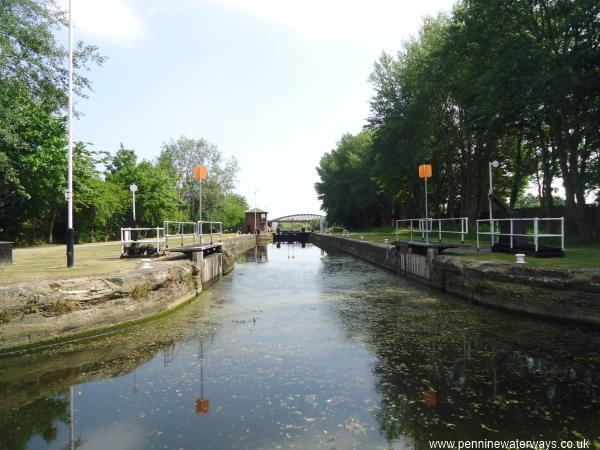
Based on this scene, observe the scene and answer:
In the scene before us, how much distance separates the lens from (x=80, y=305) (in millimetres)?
7426

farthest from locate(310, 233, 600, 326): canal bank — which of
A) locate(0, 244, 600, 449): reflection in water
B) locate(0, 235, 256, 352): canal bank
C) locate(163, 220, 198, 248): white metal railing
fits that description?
locate(0, 235, 256, 352): canal bank

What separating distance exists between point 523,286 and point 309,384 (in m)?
6.27

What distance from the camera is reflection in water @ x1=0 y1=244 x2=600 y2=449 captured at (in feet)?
13.5

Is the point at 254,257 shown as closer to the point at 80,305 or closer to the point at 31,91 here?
the point at 31,91

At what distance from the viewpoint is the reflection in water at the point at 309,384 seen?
4105 millimetres

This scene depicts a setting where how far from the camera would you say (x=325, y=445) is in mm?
3812

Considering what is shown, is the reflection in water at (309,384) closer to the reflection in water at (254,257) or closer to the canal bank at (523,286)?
the canal bank at (523,286)

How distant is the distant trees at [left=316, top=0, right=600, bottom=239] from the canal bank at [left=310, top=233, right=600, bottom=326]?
8.39m

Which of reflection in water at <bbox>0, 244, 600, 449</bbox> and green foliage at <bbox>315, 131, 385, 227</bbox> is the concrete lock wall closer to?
reflection in water at <bbox>0, 244, 600, 449</bbox>

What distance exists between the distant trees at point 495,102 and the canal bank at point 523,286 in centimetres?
839

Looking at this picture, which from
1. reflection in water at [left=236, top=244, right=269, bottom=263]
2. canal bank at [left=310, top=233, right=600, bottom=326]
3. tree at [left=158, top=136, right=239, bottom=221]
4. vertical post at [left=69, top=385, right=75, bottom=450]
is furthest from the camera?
tree at [left=158, top=136, right=239, bottom=221]

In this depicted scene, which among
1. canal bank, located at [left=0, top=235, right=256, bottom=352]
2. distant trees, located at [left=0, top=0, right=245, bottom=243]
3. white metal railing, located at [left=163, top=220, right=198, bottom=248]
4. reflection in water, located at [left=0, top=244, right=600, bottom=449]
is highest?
distant trees, located at [left=0, top=0, right=245, bottom=243]

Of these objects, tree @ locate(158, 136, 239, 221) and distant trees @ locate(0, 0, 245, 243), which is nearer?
distant trees @ locate(0, 0, 245, 243)

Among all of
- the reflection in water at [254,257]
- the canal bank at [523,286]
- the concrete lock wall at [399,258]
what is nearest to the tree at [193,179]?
the reflection in water at [254,257]
